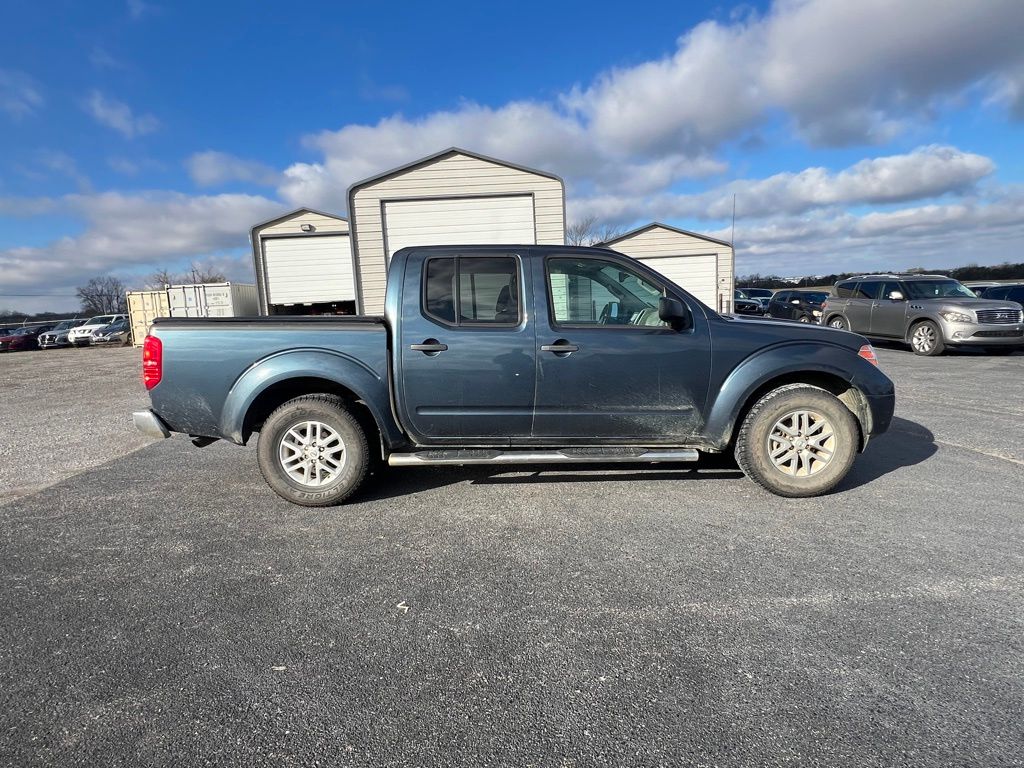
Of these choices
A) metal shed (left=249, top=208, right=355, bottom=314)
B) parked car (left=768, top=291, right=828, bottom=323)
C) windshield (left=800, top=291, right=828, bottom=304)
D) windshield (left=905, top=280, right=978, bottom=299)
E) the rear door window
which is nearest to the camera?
windshield (left=905, top=280, right=978, bottom=299)

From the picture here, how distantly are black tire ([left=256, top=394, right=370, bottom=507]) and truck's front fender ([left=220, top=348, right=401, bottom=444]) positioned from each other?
17 cm

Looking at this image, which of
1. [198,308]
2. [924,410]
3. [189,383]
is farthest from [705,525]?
[198,308]

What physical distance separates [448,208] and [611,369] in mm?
10247

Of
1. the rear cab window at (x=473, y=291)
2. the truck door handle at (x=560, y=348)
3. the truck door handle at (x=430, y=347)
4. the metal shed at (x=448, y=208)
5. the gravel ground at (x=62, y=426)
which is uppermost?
the metal shed at (x=448, y=208)

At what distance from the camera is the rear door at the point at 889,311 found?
1280 cm

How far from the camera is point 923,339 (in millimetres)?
12336

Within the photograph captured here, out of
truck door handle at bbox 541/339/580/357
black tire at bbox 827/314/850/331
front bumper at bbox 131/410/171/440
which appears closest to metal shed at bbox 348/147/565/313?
black tire at bbox 827/314/850/331

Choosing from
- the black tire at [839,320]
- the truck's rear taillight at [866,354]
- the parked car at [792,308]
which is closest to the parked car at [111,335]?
the parked car at [792,308]

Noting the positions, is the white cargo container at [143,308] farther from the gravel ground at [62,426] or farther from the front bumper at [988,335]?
the front bumper at [988,335]

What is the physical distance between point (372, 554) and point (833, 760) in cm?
238

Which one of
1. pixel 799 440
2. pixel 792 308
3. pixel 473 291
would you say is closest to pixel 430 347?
pixel 473 291

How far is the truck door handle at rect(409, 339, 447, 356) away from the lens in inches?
155

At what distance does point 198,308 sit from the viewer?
2289 cm

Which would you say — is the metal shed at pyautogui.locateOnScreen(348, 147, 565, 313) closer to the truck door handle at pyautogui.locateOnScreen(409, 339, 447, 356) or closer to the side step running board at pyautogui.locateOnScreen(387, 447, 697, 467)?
the truck door handle at pyautogui.locateOnScreen(409, 339, 447, 356)
